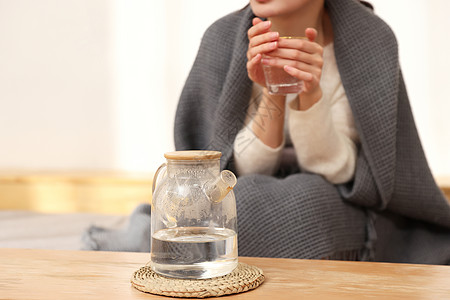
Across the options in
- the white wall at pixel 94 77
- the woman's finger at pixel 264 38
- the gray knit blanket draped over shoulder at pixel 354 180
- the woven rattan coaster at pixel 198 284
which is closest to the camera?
the woven rattan coaster at pixel 198 284

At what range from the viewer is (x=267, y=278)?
2.21 feet

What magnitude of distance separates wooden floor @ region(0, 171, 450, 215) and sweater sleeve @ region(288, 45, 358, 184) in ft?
3.44

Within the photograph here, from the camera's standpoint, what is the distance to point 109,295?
61cm

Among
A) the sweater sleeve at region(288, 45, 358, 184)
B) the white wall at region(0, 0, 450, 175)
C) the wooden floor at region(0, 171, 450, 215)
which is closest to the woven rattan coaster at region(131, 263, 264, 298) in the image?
the sweater sleeve at region(288, 45, 358, 184)

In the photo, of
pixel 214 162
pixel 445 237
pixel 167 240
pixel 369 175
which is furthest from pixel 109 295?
pixel 445 237

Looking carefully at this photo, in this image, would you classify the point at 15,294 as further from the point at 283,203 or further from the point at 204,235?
the point at 283,203

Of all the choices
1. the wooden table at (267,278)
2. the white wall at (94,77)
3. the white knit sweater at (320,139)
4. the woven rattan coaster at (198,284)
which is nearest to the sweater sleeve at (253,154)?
the white knit sweater at (320,139)

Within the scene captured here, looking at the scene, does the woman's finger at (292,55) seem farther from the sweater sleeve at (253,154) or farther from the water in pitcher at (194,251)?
the water in pitcher at (194,251)

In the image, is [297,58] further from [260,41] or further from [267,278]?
[267,278]

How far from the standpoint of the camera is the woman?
3.39 feet

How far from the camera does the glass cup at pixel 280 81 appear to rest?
945 millimetres

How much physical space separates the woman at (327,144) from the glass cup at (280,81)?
0.14 feet

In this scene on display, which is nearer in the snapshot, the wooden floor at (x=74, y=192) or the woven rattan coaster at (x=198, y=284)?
the woven rattan coaster at (x=198, y=284)

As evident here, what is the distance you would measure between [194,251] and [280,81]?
Result: 0.43 meters
